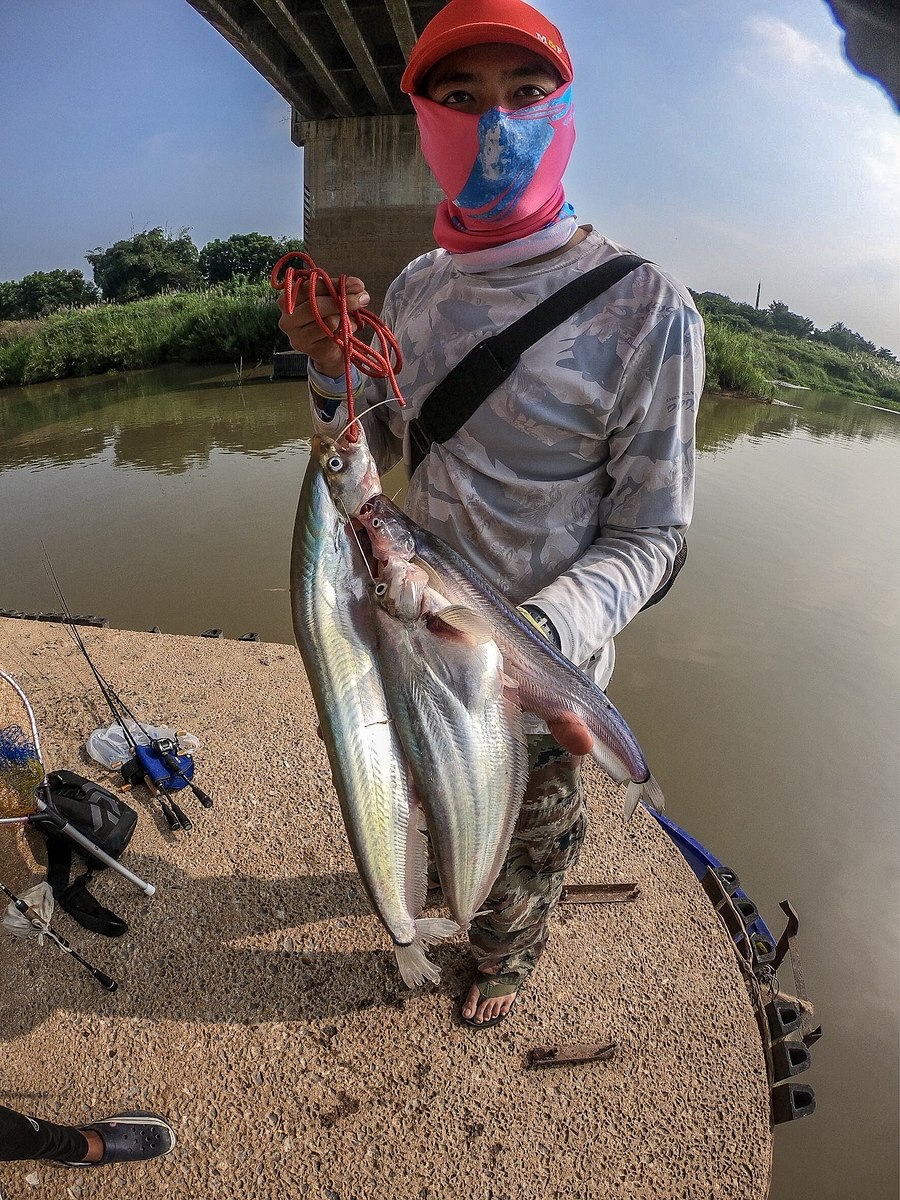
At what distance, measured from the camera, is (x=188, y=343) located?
24219 millimetres

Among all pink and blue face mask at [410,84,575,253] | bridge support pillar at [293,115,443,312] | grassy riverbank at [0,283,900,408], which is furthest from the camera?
grassy riverbank at [0,283,900,408]

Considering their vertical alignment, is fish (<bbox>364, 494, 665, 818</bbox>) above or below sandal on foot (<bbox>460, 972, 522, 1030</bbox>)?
above

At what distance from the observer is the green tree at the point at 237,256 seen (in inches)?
1858

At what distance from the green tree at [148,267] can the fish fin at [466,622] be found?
178 ft

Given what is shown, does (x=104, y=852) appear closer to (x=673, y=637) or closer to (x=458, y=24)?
(x=458, y=24)

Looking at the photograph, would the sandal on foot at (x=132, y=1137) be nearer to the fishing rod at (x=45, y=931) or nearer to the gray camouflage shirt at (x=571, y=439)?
the fishing rod at (x=45, y=931)

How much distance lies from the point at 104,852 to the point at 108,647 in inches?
91.9

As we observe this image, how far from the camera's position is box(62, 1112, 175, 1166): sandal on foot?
2029 millimetres

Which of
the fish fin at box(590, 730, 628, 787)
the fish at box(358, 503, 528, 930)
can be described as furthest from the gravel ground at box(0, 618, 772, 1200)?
the fish fin at box(590, 730, 628, 787)

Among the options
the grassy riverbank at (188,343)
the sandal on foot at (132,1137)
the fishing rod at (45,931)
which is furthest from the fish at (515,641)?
the grassy riverbank at (188,343)

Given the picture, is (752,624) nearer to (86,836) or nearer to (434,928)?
(434,928)

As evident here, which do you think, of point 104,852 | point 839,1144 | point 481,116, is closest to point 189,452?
point 104,852

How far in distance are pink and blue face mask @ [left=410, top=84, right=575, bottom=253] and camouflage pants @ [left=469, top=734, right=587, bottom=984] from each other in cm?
140

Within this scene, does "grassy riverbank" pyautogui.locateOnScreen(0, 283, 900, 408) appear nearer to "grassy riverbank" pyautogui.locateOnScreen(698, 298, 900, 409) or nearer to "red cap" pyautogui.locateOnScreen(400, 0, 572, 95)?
"grassy riverbank" pyautogui.locateOnScreen(698, 298, 900, 409)
